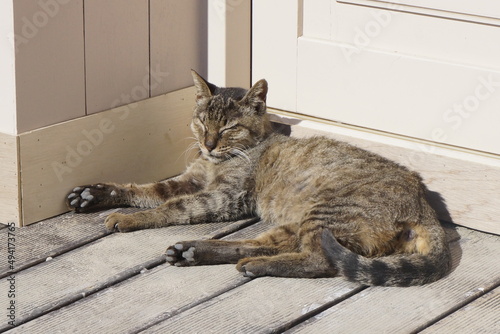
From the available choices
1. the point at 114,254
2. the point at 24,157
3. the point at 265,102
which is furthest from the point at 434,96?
the point at 24,157

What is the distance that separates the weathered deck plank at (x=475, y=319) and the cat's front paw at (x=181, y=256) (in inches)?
36.1

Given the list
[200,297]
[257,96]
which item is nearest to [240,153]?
[257,96]

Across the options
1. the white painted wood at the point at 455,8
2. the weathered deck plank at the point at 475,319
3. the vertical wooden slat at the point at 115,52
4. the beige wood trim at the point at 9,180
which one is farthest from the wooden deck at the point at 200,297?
the white painted wood at the point at 455,8

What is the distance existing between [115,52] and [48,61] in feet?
1.26

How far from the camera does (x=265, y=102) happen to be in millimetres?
3881

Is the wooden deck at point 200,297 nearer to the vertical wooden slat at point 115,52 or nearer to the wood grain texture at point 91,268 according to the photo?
the wood grain texture at point 91,268

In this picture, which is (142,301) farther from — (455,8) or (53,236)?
(455,8)

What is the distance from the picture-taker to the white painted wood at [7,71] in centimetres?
331

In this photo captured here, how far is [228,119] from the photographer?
3818 mm

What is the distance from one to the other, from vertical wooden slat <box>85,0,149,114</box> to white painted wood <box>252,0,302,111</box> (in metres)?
0.55

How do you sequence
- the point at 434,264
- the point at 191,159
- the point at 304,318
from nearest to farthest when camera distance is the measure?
1. the point at 304,318
2. the point at 434,264
3. the point at 191,159

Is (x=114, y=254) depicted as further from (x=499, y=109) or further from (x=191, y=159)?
(x=499, y=109)

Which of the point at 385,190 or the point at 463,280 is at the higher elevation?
the point at 385,190

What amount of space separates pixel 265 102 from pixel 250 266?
1.02m
